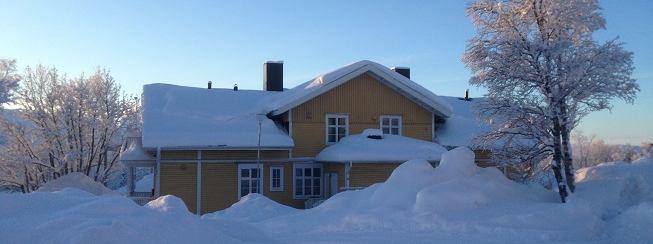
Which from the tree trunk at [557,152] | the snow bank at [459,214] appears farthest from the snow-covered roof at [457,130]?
the snow bank at [459,214]

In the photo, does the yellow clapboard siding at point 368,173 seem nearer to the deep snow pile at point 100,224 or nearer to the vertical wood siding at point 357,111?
the vertical wood siding at point 357,111

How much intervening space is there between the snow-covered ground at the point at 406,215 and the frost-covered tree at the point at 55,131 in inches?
664

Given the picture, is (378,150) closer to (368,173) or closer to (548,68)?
(368,173)

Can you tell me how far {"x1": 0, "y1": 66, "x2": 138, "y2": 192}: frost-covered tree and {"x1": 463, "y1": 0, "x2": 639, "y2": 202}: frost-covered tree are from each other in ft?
70.7

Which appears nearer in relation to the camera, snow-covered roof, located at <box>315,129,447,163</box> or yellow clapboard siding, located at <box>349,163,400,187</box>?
snow-covered roof, located at <box>315,129,447,163</box>

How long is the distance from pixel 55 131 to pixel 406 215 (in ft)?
74.6

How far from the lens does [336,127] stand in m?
24.8

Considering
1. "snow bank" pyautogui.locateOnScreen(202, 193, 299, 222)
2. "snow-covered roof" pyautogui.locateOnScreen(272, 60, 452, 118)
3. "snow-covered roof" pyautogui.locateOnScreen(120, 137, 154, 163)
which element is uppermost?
"snow-covered roof" pyautogui.locateOnScreen(272, 60, 452, 118)

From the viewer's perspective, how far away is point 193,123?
23.2 metres

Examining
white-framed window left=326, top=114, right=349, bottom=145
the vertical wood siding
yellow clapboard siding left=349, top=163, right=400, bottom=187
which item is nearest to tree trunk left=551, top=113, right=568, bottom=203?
yellow clapboard siding left=349, top=163, right=400, bottom=187

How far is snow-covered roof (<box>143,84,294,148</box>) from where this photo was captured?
72.3 ft

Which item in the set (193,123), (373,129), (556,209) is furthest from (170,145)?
(556,209)

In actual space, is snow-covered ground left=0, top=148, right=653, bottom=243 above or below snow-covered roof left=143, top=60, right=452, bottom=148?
below

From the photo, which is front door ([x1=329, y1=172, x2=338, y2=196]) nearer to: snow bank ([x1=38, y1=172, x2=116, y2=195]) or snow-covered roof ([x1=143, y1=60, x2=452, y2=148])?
snow-covered roof ([x1=143, y1=60, x2=452, y2=148])
